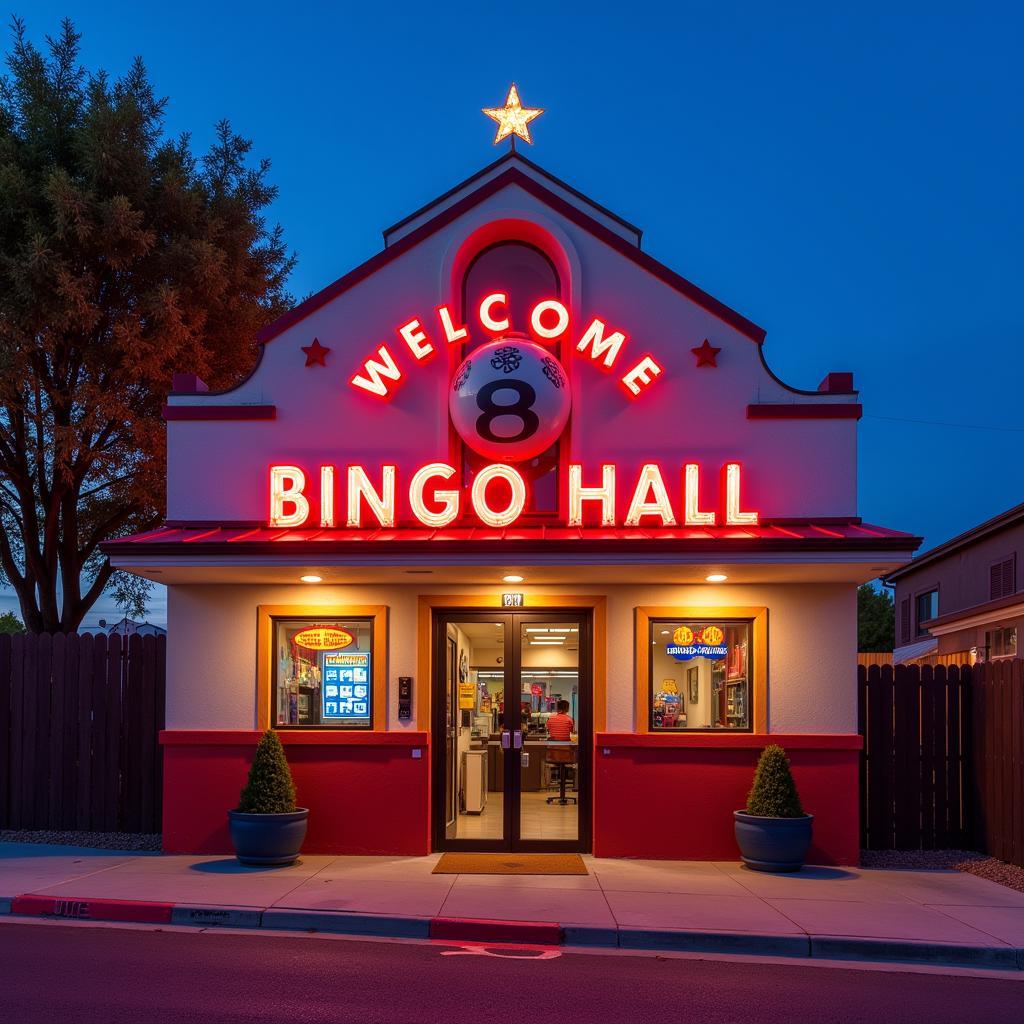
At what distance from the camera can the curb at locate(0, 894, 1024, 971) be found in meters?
9.34

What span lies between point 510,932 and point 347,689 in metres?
4.74

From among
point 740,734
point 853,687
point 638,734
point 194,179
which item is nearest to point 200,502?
point 638,734

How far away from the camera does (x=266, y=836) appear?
12.4m

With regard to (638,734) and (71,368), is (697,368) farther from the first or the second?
(71,368)

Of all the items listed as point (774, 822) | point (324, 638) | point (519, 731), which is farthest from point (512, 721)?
point (774, 822)

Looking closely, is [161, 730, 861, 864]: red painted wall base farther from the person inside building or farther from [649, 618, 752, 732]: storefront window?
the person inside building

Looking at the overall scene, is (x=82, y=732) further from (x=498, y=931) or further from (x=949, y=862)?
(x=949, y=862)

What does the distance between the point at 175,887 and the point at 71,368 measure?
1183 centimetres

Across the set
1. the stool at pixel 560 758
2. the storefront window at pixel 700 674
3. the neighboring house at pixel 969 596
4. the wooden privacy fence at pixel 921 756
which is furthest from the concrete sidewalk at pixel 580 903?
the neighboring house at pixel 969 596

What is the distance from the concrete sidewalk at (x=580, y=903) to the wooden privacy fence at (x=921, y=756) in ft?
3.90

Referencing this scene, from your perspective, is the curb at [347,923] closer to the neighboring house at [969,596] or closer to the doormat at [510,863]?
the doormat at [510,863]

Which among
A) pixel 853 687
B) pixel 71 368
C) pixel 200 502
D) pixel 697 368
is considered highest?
pixel 71 368

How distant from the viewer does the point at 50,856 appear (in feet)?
43.6

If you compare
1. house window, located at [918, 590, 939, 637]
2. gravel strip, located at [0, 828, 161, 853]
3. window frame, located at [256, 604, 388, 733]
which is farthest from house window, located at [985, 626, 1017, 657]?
gravel strip, located at [0, 828, 161, 853]
